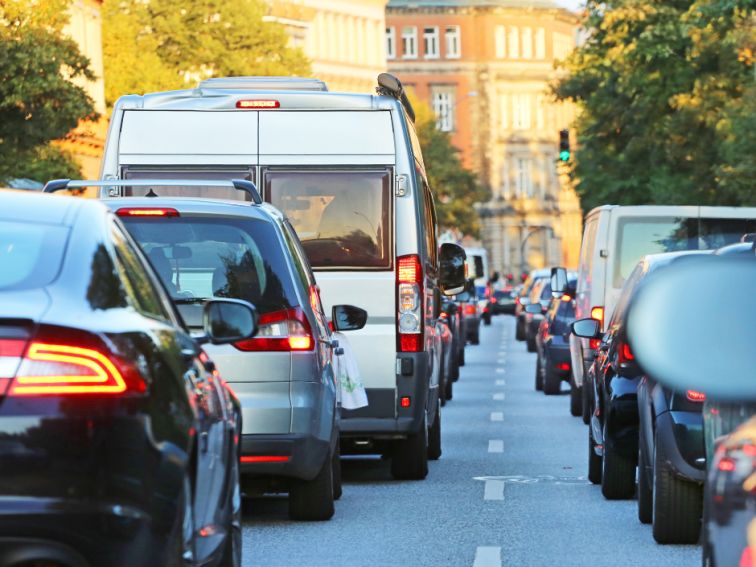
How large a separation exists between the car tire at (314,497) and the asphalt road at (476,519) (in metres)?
0.07

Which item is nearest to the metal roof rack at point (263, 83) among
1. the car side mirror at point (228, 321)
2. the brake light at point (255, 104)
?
the brake light at point (255, 104)

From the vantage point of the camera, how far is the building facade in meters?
130

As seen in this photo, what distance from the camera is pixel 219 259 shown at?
905cm

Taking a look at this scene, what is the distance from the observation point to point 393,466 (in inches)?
481

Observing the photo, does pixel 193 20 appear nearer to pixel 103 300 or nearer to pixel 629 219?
pixel 629 219

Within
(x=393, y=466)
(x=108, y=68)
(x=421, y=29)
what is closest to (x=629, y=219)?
(x=393, y=466)

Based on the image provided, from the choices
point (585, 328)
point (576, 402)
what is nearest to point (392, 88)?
point (585, 328)

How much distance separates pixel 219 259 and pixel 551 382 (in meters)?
13.8

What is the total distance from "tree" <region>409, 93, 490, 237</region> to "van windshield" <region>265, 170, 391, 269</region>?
69926 mm

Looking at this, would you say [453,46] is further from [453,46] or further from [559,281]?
[559,281]

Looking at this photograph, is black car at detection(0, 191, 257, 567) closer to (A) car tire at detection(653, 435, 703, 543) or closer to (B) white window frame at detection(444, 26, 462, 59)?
(A) car tire at detection(653, 435, 703, 543)

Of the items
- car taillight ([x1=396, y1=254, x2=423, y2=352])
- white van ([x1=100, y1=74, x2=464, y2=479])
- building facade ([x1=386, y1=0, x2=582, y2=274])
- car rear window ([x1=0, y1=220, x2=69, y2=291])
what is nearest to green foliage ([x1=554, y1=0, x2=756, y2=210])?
white van ([x1=100, y1=74, x2=464, y2=479])

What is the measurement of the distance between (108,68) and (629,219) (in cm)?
3873

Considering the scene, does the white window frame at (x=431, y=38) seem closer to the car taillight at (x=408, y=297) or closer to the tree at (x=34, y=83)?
the tree at (x=34, y=83)
